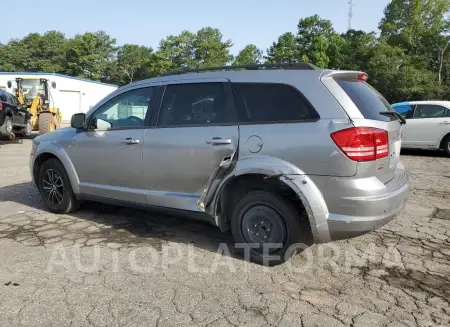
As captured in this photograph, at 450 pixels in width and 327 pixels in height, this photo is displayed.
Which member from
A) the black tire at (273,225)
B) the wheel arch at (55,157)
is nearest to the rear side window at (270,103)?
the black tire at (273,225)

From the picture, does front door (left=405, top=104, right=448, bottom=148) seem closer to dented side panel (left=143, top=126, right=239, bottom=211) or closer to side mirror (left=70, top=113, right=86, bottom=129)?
dented side panel (left=143, top=126, right=239, bottom=211)

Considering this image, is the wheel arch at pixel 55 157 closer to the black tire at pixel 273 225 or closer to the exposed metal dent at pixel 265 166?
the black tire at pixel 273 225

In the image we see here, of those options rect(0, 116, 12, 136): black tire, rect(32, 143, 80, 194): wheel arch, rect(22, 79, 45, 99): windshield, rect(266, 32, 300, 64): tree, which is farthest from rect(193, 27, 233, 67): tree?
rect(32, 143, 80, 194): wheel arch

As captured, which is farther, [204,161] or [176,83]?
[176,83]

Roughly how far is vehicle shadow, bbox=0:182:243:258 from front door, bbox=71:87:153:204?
0.40m

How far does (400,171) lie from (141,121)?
9.16ft

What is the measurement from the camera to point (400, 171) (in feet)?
12.5

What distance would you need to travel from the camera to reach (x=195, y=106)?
4.00 metres

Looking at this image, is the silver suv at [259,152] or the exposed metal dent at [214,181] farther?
the exposed metal dent at [214,181]

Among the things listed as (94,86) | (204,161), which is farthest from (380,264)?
(94,86)

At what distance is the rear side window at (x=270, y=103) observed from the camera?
3.38m

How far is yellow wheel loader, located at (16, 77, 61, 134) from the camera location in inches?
611

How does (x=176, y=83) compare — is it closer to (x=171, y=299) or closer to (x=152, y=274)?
(x=152, y=274)

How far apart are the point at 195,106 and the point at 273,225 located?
1451 millimetres
